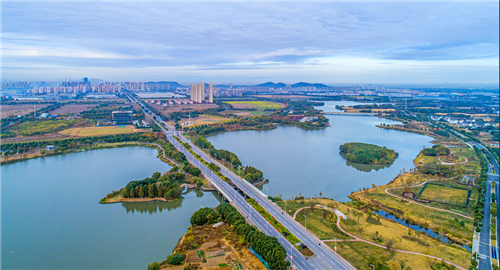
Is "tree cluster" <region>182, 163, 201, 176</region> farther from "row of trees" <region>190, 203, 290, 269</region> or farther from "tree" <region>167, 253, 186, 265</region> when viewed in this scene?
"tree" <region>167, 253, 186, 265</region>

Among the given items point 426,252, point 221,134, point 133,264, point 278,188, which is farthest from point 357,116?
point 133,264

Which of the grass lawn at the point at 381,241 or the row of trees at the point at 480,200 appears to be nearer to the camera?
the grass lawn at the point at 381,241

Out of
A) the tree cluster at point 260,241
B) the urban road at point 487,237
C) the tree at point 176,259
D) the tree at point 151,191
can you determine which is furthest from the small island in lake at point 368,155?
the tree at point 176,259

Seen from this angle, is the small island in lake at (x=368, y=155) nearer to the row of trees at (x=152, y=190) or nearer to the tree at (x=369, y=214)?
the tree at (x=369, y=214)

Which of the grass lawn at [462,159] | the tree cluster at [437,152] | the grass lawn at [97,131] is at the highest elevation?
the grass lawn at [97,131]

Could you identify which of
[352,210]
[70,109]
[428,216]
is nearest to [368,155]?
[428,216]
